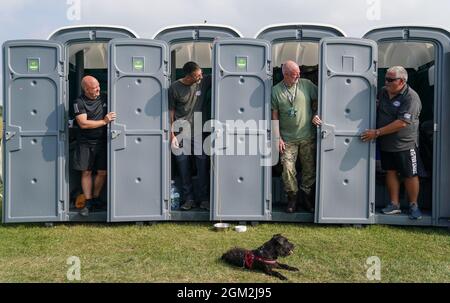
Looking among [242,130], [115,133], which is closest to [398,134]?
[242,130]

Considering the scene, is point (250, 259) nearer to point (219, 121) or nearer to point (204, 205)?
point (204, 205)

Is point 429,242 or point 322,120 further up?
point 322,120

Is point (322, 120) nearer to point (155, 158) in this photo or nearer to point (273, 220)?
point (273, 220)

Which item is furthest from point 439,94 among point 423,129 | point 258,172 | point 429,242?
point 258,172

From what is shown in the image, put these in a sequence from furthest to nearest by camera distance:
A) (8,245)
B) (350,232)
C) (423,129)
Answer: (423,129), (350,232), (8,245)

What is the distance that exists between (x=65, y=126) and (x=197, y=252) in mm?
2188

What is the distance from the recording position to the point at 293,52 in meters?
5.59

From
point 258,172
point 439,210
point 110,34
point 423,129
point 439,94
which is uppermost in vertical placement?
point 110,34

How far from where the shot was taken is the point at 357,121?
472 centimetres

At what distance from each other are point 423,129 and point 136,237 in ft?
11.8

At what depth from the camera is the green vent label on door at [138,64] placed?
473 centimetres

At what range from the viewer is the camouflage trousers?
16.0ft

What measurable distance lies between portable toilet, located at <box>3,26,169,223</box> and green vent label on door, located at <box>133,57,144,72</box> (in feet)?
0.04

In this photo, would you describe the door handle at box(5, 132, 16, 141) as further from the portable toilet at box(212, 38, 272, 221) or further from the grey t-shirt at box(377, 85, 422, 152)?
the grey t-shirt at box(377, 85, 422, 152)
